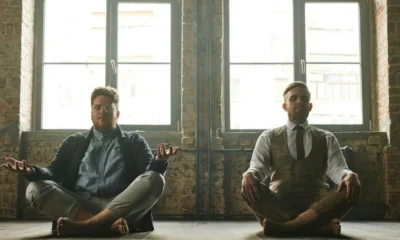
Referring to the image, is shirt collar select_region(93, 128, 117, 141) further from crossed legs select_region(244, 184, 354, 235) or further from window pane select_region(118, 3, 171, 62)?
window pane select_region(118, 3, 171, 62)

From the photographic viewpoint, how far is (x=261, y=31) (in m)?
5.59

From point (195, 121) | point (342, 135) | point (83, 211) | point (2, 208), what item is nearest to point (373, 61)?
point (342, 135)

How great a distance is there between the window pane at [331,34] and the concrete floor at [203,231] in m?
1.93

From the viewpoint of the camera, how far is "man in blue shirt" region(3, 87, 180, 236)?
129 inches

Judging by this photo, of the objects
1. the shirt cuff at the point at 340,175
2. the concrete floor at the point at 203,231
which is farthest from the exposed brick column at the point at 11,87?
the shirt cuff at the point at 340,175

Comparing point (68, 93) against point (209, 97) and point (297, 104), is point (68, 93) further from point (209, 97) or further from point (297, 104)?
point (297, 104)

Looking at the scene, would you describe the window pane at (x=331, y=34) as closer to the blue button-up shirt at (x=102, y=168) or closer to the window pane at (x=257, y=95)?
the window pane at (x=257, y=95)

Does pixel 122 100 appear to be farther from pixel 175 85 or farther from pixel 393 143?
pixel 393 143

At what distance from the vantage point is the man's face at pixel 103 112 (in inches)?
143

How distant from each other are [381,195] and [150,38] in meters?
2.95

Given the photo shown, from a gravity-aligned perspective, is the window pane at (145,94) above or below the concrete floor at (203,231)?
above

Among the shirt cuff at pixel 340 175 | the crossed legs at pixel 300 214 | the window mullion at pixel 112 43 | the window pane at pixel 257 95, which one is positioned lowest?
the crossed legs at pixel 300 214

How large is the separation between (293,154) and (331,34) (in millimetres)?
2431

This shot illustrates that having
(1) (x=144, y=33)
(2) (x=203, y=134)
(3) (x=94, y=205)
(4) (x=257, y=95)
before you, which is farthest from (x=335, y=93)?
(3) (x=94, y=205)
